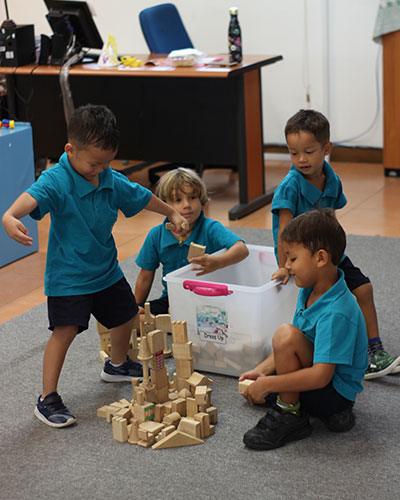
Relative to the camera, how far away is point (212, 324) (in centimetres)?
232

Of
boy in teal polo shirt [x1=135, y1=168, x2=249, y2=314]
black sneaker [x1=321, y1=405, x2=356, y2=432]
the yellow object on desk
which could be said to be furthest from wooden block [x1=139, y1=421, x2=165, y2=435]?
the yellow object on desk

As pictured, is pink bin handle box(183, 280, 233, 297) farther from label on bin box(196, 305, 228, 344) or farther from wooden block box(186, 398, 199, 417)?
wooden block box(186, 398, 199, 417)

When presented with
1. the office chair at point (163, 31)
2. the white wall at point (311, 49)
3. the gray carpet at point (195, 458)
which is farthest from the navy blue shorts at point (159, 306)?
the white wall at point (311, 49)

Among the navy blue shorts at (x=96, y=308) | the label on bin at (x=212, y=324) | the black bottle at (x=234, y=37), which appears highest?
the black bottle at (x=234, y=37)

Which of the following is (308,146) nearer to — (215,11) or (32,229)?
(32,229)

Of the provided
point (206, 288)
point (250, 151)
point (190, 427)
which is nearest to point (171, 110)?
point (250, 151)

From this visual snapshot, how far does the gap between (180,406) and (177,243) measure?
2.22 ft

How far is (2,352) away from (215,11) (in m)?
3.89

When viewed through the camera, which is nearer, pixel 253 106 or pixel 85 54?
pixel 253 106

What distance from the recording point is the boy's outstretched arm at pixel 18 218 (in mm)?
1829

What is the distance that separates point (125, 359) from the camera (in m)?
2.36

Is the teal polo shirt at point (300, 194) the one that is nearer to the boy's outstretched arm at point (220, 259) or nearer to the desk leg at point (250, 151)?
the boy's outstretched arm at point (220, 259)

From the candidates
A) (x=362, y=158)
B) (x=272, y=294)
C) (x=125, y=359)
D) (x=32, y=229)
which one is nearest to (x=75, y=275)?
(x=125, y=359)

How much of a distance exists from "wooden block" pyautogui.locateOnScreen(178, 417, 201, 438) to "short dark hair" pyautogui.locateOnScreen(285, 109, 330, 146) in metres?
0.87
